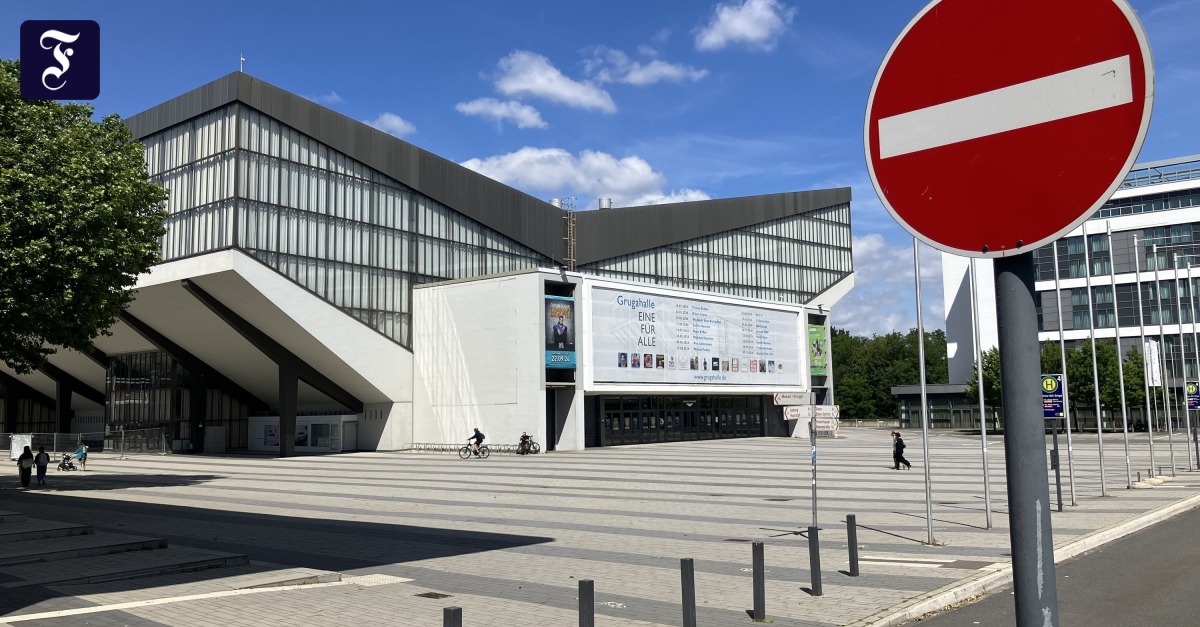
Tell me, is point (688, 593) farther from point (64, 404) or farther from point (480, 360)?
point (64, 404)

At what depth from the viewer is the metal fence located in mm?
51812

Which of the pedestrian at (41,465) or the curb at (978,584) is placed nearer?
the curb at (978,584)

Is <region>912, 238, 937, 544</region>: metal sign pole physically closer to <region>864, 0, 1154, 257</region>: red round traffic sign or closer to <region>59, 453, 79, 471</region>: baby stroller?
<region>864, 0, 1154, 257</region>: red round traffic sign

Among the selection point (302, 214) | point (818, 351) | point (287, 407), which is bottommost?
point (287, 407)

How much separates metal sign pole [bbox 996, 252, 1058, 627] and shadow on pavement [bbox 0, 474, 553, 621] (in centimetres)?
1132

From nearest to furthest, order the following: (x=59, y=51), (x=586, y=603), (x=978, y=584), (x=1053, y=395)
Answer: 1. (x=586, y=603)
2. (x=978, y=584)
3. (x=59, y=51)
4. (x=1053, y=395)

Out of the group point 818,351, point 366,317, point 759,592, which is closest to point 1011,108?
point 759,592

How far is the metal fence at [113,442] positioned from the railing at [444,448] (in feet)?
46.8

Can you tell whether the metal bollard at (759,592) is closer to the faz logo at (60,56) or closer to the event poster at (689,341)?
the faz logo at (60,56)

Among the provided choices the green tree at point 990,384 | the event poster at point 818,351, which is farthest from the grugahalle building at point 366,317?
the green tree at point 990,384

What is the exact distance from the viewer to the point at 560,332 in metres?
51.7

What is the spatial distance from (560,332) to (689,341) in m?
11.3

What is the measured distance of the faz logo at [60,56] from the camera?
11336mm

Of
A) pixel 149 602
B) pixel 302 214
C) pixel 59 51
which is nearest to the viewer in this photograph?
pixel 149 602
